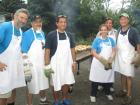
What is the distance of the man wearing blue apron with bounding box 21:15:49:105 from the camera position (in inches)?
268

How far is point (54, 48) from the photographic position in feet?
22.5

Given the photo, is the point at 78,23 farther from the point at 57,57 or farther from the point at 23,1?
the point at 57,57

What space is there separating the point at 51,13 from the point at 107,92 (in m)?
17.2

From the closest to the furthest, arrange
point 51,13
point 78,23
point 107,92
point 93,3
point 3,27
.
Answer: point 3,27 → point 107,92 → point 51,13 → point 78,23 → point 93,3

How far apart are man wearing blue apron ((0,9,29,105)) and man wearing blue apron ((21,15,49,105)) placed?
0.80 m

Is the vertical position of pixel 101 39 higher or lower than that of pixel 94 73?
higher

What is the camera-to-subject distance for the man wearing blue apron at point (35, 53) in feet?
22.3

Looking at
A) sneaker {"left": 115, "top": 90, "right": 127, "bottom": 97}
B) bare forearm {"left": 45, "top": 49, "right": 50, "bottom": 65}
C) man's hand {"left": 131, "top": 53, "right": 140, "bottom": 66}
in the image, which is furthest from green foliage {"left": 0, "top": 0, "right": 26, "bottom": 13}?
bare forearm {"left": 45, "top": 49, "right": 50, "bottom": 65}

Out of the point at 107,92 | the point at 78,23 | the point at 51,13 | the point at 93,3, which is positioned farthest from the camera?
the point at 93,3

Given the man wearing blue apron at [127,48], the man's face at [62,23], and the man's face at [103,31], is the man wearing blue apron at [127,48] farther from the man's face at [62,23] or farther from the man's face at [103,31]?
the man's face at [62,23]

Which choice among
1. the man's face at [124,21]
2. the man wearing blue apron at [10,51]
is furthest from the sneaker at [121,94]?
the man wearing blue apron at [10,51]

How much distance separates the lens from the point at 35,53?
22.5ft

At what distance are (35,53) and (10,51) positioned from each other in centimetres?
112

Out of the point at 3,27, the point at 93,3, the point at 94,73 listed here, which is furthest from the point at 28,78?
the point at 93,3
